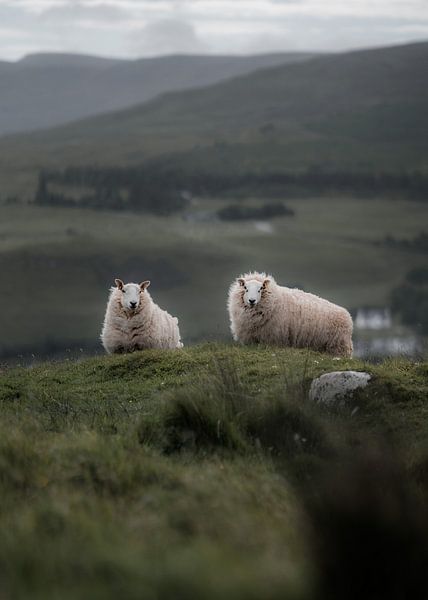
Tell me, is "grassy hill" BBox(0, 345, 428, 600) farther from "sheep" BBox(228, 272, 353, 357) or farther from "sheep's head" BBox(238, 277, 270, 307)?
"sheep" BBox(228, 272, 353, 357)

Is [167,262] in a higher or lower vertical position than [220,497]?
higher

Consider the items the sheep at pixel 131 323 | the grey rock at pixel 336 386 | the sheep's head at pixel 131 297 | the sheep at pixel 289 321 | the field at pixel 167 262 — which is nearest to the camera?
the grey rock at pixel 336 386

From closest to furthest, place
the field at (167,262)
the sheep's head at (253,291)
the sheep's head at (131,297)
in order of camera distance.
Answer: the sheep's head at (253,291) < the sheep's head at (131,297) < the field at (167,262)

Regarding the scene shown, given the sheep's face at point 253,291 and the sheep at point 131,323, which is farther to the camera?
the sheep at point 131,323

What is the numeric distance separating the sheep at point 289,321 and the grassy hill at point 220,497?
5.42m

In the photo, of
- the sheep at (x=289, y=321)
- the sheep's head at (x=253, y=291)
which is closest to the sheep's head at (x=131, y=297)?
the sheep at (x=289, y=321)

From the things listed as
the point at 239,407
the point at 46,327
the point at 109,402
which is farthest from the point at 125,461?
the point at 46,327

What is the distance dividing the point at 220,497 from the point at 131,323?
11160 mm

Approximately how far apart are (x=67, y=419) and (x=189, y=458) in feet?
8.35

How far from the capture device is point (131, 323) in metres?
17.5

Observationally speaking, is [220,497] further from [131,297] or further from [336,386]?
[131,297]

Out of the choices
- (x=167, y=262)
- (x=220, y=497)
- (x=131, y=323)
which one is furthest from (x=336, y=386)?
(x=167, y=262)

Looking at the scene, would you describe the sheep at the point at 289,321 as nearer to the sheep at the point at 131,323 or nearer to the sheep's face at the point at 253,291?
the sheep's face at the point at 253,291

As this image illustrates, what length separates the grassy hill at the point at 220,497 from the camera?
A: 4.98m
